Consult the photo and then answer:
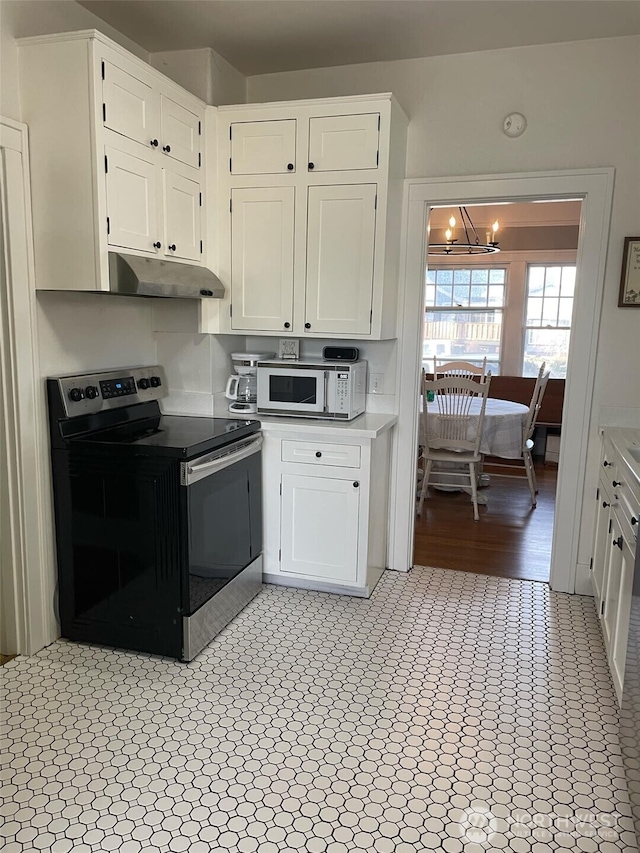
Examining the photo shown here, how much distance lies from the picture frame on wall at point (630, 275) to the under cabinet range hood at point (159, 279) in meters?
2.00

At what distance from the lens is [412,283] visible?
3455 mm

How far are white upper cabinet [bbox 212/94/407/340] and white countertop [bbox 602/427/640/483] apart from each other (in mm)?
1204

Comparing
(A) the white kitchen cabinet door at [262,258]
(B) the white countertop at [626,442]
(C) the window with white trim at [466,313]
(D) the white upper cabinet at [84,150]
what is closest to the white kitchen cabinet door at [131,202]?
(D) the white upper cabinet at [84,150]

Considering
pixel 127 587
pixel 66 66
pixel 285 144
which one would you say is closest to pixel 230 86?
pixel 285 144

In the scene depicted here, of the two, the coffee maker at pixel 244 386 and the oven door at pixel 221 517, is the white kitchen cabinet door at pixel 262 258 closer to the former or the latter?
the coffee maker at pixel 244 386

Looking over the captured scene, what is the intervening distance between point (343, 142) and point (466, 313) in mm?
4625

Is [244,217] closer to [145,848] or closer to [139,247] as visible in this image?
[139,247]

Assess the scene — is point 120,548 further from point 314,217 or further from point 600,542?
point 600,542

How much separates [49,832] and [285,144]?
2.98 meters

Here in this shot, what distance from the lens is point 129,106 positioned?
2.56 meters

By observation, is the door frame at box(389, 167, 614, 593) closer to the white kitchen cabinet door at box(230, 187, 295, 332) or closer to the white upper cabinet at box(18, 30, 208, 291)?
the white kitchen cabinet door at box(230, 187, 295, 332)

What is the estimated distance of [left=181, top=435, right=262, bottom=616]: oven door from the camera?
2621mm

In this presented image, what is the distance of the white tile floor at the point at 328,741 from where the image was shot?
5.95ft

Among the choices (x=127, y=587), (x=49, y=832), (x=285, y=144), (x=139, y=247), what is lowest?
(x=49, y=832)
